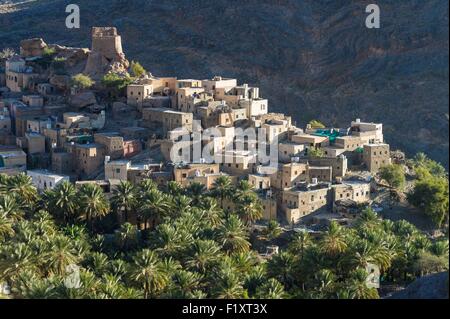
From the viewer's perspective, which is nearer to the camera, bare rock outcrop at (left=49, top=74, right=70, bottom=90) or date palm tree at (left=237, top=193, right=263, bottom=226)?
date palm tree at (left=237, top=193, right=263, bottom=226)

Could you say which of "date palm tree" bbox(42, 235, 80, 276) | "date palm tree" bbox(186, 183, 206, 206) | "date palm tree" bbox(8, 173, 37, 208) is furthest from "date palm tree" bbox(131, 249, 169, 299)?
"date palm tree" bbox(8, 173, 37, 208)

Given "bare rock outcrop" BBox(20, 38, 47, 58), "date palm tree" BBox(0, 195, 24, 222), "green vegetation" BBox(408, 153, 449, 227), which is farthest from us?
"bare rock outcrop" BBox(20, 38, 47, 58)

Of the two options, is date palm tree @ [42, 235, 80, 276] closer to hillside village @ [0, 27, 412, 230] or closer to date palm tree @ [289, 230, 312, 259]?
hillside village @ [0, 27, 412, 230]

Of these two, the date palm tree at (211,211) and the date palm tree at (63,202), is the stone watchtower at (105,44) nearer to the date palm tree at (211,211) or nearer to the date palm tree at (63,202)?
the date palm tree at (63,202)

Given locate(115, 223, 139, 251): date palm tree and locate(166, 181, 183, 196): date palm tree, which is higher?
locate(166, 181, 183, 196): date palm tree
